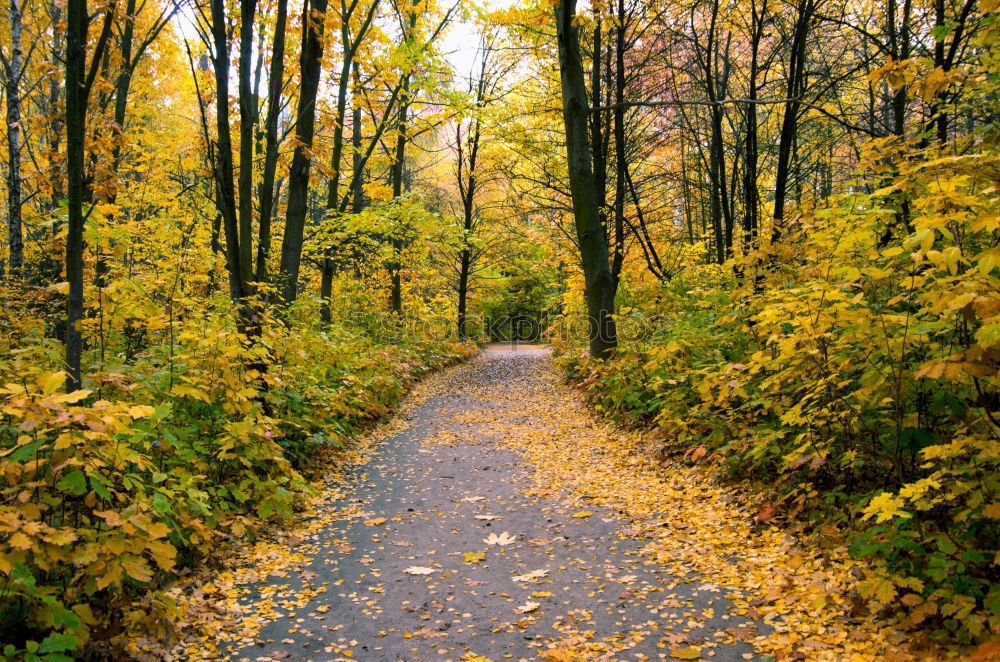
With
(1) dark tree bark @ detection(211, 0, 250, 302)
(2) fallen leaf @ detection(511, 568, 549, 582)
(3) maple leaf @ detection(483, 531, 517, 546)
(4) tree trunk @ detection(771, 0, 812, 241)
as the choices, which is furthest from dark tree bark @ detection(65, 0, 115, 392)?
(4) tree trunk @ detection(771, 0, 812, 241)

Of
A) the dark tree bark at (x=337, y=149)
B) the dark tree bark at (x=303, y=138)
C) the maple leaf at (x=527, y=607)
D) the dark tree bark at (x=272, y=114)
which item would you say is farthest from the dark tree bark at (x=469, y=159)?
the maple leaf at (x=527, y=607)

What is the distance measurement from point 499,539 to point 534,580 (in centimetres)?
73

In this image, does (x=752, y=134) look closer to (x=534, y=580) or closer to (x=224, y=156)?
(x=224, y=156)

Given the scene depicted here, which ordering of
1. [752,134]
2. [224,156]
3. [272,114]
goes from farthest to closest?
[752,134], [272,114], [224,156]

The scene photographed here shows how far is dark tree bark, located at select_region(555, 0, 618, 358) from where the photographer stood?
Answer: 31.8 ft

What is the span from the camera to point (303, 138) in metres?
7.20

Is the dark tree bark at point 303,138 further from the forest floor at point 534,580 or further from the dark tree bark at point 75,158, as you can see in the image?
the forest floor at point 534,580

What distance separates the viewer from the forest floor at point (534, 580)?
289 cm

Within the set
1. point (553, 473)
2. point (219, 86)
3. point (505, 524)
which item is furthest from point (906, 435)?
point (219, 86)

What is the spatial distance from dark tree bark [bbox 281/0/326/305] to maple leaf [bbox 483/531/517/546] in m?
4.89

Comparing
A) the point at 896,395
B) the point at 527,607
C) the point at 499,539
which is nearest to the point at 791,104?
the point at 896,395

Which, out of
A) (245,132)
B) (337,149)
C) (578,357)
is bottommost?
(578,357)

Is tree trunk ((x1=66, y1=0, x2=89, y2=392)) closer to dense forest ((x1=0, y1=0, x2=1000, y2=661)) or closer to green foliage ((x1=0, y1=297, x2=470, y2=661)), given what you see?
dense forest ((x1=0, y1=0, x2=1000, y2=661))

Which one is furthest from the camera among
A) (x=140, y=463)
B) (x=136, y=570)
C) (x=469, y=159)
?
(x=469, y=159)
